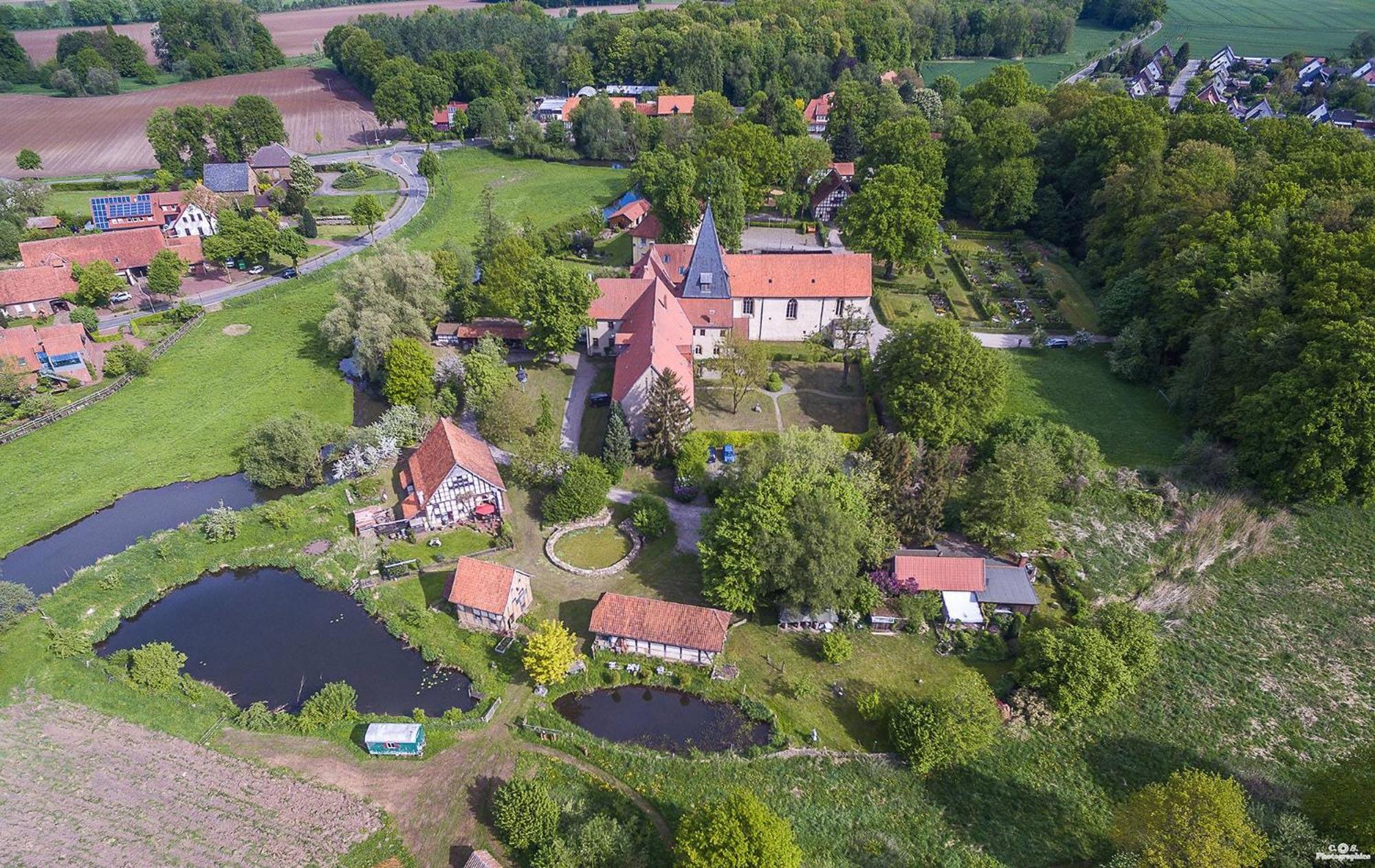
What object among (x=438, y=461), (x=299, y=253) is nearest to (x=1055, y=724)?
(x=438, y=461)

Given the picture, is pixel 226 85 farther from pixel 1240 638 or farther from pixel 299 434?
pixel 1240 638

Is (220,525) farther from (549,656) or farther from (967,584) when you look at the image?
(967,584)

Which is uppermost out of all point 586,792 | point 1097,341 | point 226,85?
point 226,85

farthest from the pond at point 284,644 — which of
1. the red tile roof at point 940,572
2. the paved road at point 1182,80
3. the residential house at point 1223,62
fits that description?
the residential house at point 1223,62

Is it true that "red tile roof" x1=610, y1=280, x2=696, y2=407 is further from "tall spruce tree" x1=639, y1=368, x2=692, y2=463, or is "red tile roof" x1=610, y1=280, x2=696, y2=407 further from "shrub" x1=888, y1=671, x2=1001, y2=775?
"shrub" x1=888, y1=671, x2=1001, y2=775

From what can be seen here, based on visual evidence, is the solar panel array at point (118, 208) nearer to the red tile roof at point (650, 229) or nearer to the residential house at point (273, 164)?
the residential house at point (273, 164)

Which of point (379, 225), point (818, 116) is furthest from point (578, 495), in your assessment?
point (818, 116)

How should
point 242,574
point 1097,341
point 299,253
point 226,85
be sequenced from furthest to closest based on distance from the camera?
point 226,85 < point 299,253 < point 1097,341 < point 242,574

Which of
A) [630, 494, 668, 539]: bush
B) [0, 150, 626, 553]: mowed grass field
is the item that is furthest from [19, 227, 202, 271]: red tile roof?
[630, 494, 668, 539]: bush
